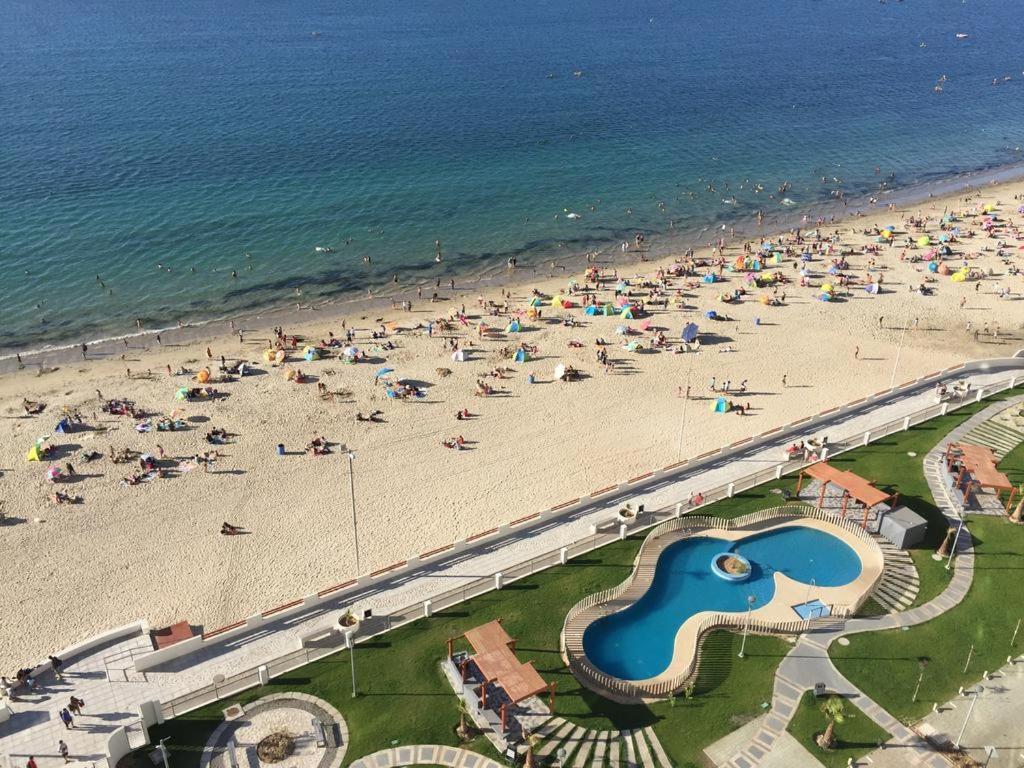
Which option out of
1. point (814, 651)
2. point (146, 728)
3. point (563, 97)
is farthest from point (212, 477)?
point (563, 97)

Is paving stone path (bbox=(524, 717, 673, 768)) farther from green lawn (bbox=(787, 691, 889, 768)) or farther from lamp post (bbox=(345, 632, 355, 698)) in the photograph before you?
lamp post (bbox=(345, 632, 355, 698))

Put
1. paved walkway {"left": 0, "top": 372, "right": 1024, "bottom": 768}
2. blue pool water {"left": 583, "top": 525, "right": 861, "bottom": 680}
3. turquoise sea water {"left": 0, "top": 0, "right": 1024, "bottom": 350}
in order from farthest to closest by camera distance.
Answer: turquoise sea water {"left": 0, "top": 0, "right": 1024, "bottom": 350}, blue pool water {"left": 583, "top": 525, "right": 861, "bottom": 680}, paved walkway {"left": 0, "top": 372, "right": 1024, "bottom": 768}

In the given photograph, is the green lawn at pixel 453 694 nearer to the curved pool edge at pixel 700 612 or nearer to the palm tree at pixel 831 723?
the curved pool edge at pixel 700 612

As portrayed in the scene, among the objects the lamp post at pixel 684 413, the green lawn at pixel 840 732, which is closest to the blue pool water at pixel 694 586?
the green lawn at pixel 840 732

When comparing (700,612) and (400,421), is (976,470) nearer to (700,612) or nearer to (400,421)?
(700,612)

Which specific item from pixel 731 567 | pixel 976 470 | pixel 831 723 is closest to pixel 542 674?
pixel 831 723

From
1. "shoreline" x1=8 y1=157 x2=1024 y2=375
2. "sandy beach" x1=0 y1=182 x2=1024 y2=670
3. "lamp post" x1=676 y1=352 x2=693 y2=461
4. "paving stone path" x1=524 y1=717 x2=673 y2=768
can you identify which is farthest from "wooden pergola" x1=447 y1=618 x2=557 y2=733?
"shoreline" x1=8 y1=157 x2=1024 y2=375

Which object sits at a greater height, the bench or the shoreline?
the shoreline
